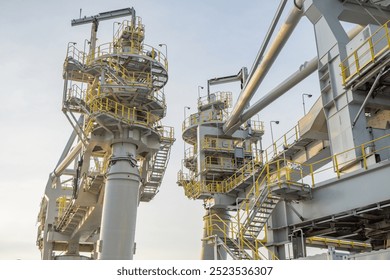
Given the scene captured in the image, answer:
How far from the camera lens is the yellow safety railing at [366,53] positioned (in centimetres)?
1195

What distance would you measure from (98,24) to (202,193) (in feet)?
39.1

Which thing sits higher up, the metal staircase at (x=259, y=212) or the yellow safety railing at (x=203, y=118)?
the yellow safety railing at (x=203, y=118)

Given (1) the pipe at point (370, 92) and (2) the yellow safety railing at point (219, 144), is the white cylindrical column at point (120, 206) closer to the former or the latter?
(2) the yellow safety railing at point (219, 144)

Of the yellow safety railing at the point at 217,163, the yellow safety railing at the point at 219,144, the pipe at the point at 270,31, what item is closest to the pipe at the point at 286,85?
the pipe at the point at 270,31

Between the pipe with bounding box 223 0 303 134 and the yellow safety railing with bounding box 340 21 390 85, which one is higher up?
the pipe with bounding box 223 0 303 134

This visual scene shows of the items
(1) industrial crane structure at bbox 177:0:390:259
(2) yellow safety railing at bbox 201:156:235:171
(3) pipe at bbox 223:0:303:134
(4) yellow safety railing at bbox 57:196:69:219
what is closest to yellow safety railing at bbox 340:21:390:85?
(1) industrial crane structure at bbox 177:0:390:259

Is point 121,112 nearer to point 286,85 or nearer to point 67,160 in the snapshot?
point 286,85

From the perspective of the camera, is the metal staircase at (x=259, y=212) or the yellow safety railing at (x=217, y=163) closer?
the metal staircase at (x=259, y=212)

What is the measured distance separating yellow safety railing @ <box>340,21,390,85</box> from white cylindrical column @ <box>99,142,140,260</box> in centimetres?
1069

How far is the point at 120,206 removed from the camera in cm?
1916

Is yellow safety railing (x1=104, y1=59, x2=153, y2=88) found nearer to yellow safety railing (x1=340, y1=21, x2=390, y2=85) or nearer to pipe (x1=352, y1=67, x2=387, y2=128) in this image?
yellow safety railing (x1=340, y1=21, x2=390, y2=85)

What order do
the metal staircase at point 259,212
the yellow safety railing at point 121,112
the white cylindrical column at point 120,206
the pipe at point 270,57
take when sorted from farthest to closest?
the yellow safety railing at point 121,112 < the white cylindrical column at point 120,206 < the pipe at point 270,57 < the metal staircase at point 259,212

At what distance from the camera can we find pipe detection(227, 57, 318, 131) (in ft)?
61.0

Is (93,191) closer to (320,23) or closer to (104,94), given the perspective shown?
(104,94)
